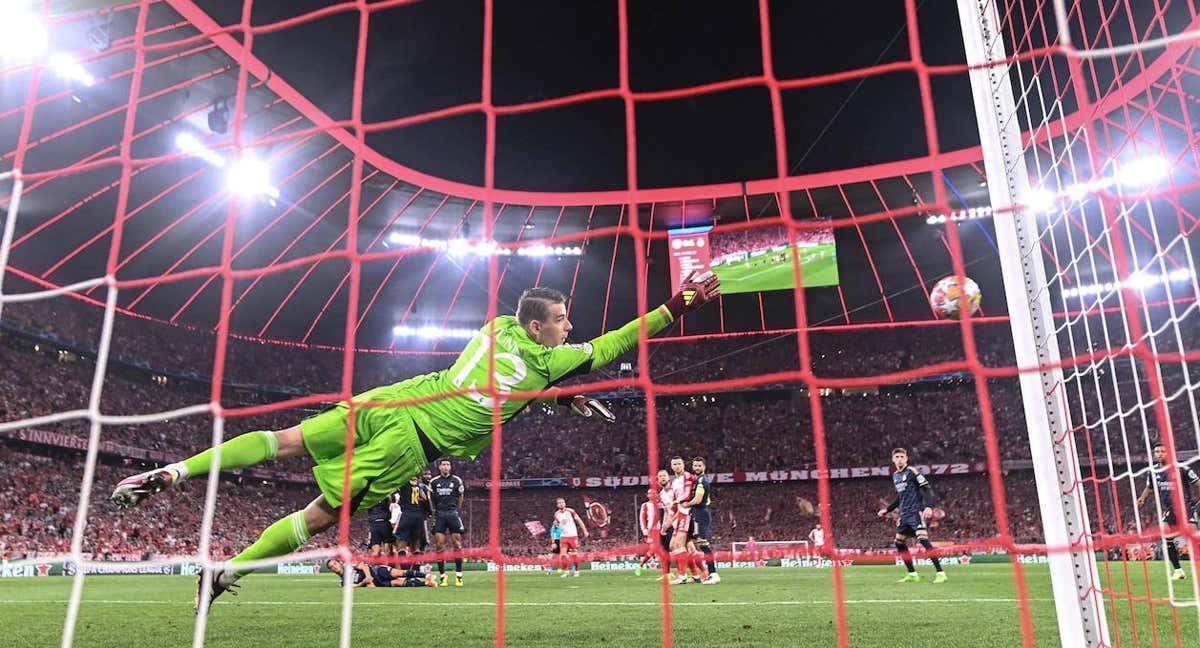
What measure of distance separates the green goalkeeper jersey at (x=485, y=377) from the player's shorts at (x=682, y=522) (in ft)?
17.4

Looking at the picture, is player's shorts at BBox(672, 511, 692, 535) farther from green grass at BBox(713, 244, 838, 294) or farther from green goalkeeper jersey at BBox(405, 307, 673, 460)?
green goalkeeper jersey at BBox(405, 307, 673, 460)

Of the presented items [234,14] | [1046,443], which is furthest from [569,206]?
[1046,443]

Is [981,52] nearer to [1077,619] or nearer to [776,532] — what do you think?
[1077,619]

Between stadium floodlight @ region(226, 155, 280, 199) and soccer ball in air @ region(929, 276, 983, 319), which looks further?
stadium floodlight @ region(226, 155, 280, 199)

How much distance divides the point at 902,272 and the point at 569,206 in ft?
33.7

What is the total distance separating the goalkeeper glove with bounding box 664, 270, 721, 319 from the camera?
12.1ft

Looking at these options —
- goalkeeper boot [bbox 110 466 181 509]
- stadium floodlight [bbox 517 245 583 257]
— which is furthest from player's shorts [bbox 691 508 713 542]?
stadium floodlight [bbox 517 245 583 257]

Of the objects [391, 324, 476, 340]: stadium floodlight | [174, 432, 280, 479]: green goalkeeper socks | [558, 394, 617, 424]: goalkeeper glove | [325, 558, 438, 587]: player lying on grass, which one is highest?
[391, 324, 476, 340]: stadium floodlight

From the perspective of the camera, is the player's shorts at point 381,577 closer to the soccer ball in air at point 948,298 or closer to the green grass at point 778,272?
the green grass at point 778,272

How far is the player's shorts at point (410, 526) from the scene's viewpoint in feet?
31.6

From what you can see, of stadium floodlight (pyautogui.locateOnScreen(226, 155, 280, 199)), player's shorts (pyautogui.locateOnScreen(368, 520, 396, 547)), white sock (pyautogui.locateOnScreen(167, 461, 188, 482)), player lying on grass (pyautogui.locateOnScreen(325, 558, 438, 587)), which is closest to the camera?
white sock (pyautogui.locateOnScreen(167, 461, 188, 482))

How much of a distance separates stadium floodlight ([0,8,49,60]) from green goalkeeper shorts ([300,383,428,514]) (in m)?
1.97

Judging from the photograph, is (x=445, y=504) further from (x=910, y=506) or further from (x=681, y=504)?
(x=910, y=506)

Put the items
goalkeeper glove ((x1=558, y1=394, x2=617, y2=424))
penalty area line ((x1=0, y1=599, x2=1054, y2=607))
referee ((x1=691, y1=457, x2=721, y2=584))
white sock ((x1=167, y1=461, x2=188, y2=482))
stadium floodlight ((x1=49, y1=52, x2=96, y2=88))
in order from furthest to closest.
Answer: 1. stadium floodlight ((x1=49, y1=52, x2=96, y2=88))
2. referee ((x1=691, y1=457, x2=721, y2=584))
3. penalty area line ((x1=0, y1=599, x2=1054, y2=607))
4. goalkeeper glove ((x1=558, y1=394, x2=617, y2=424))
5. white sock ((x1=167, y1=461, x2=188, y2=482))
